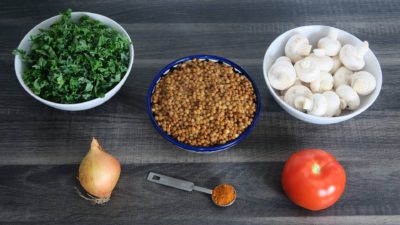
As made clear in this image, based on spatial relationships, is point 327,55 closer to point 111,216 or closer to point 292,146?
point 292,146

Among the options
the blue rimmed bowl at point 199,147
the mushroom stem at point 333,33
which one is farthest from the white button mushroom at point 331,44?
the blue rimmed bowl at point 199,147

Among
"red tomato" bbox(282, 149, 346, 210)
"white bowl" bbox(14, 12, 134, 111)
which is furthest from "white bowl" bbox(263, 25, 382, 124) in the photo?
"white bowl" bbox(14, 12, 134, 111)

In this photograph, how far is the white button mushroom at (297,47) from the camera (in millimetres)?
1120

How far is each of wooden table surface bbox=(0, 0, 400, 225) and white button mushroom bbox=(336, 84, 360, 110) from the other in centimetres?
9

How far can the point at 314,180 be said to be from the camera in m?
0.95

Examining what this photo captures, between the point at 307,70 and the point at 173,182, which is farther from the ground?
the point at 307,70

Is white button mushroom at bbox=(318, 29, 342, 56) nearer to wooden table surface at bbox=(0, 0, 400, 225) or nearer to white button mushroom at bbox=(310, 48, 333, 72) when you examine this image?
white button mushroom at bbox=(310, 48, 333, 72)

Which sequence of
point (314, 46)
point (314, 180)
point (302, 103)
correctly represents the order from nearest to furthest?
1. point (314, 180)
2. point (302, 103)
3. point (314, 46)

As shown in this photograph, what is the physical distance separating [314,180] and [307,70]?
290 millimetres

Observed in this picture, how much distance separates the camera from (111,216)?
101 centimetres

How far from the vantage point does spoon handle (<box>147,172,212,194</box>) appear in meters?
1.04

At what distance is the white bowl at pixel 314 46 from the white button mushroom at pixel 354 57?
0.11 feet

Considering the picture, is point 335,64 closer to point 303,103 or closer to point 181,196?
point 303,103

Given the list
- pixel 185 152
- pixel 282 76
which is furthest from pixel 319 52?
pixel 185 152
